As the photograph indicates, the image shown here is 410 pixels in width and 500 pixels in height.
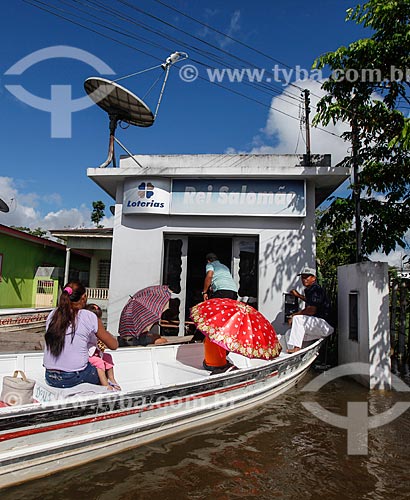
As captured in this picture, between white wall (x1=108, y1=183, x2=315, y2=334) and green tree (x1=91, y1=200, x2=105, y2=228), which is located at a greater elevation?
green tree (x1=91, y1=200, x2=105, y2=228)

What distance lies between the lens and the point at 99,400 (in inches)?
142

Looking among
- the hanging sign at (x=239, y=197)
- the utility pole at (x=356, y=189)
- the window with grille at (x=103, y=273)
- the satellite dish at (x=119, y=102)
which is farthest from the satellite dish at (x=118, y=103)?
the window with grille at (x=103, y=273)

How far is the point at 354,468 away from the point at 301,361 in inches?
114

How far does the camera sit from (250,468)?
12.6 ft

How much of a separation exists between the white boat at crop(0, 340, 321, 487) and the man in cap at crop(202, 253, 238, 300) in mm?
1827

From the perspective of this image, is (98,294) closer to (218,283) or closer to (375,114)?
(218,283)

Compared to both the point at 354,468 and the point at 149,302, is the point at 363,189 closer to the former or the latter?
the point at 149,302

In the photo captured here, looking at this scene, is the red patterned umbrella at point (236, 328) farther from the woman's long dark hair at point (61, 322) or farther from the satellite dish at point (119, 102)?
the satellite dish at point (119, 102)

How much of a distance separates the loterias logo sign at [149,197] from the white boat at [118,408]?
Result: 4128 mm

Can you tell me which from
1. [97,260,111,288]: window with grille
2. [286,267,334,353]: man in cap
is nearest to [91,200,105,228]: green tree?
[97,260,111,288]: window with grille

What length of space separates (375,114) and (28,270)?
14.2 meters

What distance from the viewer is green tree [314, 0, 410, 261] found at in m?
7.21

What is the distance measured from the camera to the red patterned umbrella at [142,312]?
293 inches

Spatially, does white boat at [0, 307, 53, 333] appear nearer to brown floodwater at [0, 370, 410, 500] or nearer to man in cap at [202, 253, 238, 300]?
man in cap at [202, 253, 238, 300]
